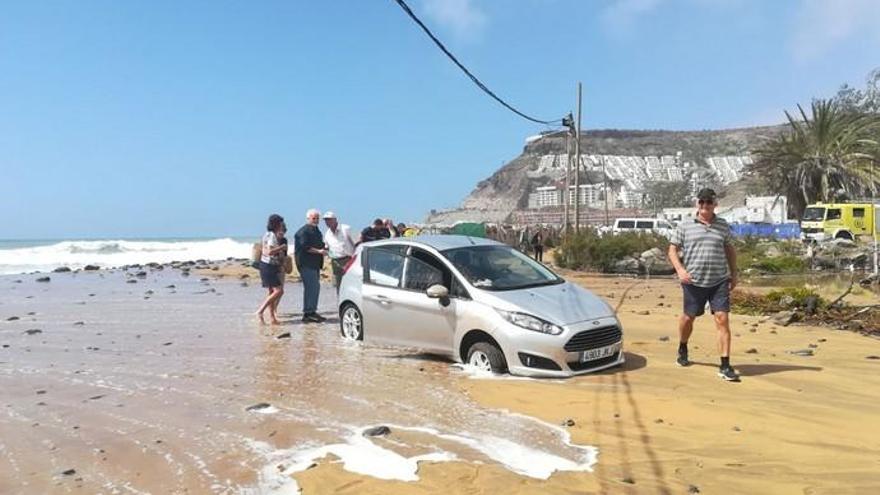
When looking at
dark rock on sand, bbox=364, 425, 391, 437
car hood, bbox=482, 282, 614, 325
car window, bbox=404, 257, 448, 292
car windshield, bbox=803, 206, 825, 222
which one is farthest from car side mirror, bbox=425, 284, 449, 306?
car windshield, bbox=803, 206, 825, 222

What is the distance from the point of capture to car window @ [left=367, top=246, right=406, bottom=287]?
9609 mm

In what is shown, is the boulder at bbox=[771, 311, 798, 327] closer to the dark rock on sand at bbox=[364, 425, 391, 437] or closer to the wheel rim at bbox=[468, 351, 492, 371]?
the wheel rim at bbox=[468, 351, 492, 371]

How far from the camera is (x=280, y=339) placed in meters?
11.4

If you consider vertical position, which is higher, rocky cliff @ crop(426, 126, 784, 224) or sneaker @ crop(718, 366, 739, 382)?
rocky cliff @ crop(426, 126, 784, 224)

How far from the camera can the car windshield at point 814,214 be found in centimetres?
3676

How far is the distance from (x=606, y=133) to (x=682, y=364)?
18000 cm

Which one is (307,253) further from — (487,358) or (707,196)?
(707,196)

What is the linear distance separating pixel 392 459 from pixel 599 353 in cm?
338

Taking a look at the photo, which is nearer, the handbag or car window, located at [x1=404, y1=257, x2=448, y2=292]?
car window, located at [x1=404, y1=257, x2=448, y2=292]

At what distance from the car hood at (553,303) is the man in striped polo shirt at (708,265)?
3.08 feet

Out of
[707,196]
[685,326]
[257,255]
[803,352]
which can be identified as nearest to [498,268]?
[685,326]

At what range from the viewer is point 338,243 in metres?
13.4

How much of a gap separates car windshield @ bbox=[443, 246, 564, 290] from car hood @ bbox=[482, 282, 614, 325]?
234 millimetres

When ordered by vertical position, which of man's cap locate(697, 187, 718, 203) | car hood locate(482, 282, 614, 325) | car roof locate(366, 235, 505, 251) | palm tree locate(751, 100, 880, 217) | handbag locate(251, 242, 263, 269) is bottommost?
car hood locate(482, 282, 614, 325)
